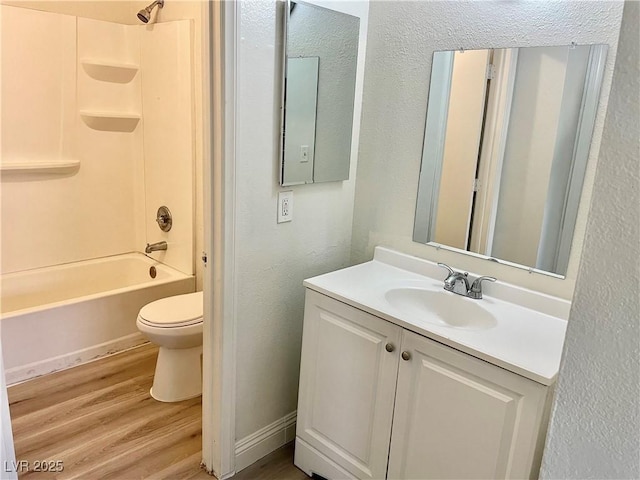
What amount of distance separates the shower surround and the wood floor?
0.22m

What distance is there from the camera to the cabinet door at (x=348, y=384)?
66.9 inches

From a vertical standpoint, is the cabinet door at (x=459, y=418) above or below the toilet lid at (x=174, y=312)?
above

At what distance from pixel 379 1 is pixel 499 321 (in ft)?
4.38

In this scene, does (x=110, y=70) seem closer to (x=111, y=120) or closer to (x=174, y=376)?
(x=111, y=120)

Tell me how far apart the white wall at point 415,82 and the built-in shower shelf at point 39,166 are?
1921 mm

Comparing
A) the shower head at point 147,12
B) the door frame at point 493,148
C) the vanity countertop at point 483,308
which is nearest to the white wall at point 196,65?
the shower head at point 147,12

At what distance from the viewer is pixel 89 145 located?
125 inches

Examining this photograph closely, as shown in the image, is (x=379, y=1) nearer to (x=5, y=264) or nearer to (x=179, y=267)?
(x=179, y=267)

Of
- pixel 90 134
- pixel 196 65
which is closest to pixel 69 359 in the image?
pixel 90 134

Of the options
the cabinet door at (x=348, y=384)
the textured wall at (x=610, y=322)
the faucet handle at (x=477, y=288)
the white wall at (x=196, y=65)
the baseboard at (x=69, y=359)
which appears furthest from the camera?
the white wall at (x=196, y=65)

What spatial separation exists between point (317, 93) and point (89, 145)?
1914 millimetres

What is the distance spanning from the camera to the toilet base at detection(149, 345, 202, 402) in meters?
2.49

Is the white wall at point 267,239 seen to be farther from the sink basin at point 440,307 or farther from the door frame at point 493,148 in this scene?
the door frame at point 493,148

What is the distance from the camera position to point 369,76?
6.90ft
